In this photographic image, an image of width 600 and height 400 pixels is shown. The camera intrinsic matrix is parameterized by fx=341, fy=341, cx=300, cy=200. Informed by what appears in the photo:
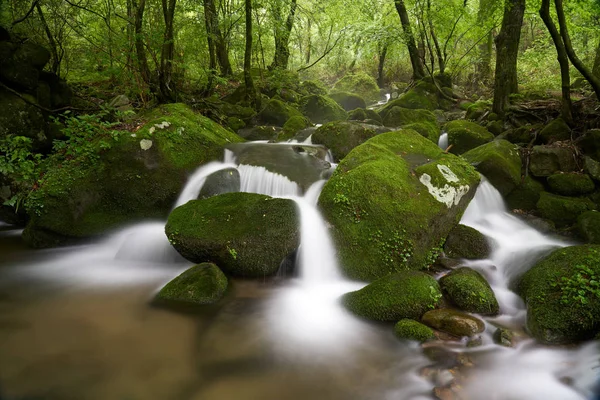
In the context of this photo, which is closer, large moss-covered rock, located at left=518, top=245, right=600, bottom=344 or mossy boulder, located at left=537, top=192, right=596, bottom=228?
large moss-covered rock, located at left=518, top=245, right=600, bottom=344

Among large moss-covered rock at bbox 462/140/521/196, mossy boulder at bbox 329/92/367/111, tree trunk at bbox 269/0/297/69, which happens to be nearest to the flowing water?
large moss-covered rock at bbox 462/140/521/196

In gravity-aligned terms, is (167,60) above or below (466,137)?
above

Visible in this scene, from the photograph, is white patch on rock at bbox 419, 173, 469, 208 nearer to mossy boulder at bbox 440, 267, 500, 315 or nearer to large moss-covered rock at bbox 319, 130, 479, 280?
large moss-covered rock at bbox 319, 130, 479, 280

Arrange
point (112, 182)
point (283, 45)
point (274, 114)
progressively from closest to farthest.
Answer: point (112, 182) < point (274, 114) < point (283, 45)

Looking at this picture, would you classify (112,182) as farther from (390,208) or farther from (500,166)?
(500,166)

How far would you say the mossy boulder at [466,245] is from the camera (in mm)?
5617

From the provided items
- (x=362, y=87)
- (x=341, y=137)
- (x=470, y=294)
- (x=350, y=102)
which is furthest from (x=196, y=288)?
(x=362, y=87)

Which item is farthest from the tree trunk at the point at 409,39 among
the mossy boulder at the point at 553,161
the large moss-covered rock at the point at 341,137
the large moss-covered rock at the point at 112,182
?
the large moss-covered rock at the point at 112,182

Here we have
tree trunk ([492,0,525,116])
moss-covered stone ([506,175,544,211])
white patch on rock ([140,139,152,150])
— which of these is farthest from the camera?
tree trunk ([492,0,525,116])

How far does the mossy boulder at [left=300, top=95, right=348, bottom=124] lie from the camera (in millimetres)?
13289

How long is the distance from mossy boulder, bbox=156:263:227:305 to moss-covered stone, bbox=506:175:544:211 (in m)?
6.08

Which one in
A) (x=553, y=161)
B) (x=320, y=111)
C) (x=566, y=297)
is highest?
(x=320, y=111)

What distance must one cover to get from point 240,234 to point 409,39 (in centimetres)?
1198

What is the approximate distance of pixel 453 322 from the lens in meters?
3.85
